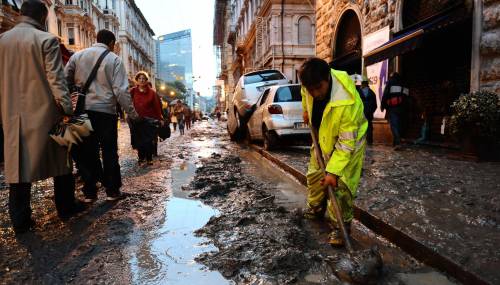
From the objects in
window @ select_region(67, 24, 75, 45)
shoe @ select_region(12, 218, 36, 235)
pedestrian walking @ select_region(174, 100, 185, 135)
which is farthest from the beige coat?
window @ select_region(67, 24, 75, 45)

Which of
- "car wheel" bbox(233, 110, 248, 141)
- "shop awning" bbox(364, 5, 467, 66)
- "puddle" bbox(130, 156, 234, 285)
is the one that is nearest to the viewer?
"puddle" bbox(130, 156, 234, 285)

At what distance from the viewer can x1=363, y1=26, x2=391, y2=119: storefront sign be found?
1028 centimetres

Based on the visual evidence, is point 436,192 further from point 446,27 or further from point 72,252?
point 446,27

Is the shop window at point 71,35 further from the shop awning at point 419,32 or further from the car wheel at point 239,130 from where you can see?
the shop awning at point 419,32

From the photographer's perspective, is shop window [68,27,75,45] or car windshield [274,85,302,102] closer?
car windshield [274,85,302,102]

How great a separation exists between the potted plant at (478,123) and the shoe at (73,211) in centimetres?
569

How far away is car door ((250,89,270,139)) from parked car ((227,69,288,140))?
82 centimetres

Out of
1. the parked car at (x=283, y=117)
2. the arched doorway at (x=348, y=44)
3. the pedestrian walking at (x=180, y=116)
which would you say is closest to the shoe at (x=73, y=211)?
the parked car at (x=283, y=117)

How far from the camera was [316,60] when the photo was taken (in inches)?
116

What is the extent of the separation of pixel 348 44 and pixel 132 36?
204 feet

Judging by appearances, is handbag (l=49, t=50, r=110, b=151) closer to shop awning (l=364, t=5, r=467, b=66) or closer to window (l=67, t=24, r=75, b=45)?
shop awning (l=364, t=5, r=467, b=66)

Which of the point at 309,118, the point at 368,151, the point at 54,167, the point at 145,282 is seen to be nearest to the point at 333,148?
the point at 309,118

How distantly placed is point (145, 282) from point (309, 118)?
192cm

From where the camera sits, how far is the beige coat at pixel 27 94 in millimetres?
3383
